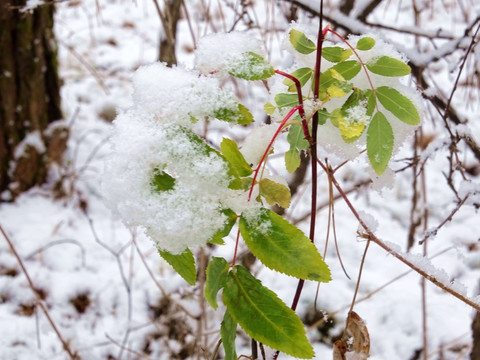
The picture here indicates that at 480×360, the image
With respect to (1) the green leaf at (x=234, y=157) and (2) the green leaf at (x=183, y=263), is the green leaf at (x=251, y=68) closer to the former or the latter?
(1) the green leaf at (x=234, y=157)

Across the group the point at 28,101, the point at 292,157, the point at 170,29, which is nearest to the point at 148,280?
the point at 28,101

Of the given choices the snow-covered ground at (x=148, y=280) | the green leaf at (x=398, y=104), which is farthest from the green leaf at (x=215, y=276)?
the snow-covered ground at (x=148, y=280)

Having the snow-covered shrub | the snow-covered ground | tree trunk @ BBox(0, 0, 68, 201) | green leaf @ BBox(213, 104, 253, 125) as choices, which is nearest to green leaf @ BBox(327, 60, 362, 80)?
the snow-covered shrub

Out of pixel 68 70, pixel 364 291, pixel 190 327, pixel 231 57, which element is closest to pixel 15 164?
pixel 190 327

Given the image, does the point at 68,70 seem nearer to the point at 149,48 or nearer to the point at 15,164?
the point at 149,48

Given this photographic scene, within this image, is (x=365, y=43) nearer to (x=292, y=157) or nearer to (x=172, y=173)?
(x=292, y=157)

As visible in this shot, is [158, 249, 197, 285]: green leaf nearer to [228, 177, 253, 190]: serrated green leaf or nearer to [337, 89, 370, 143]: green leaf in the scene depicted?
[228, 177, 253, 190]: serrated green leaf
